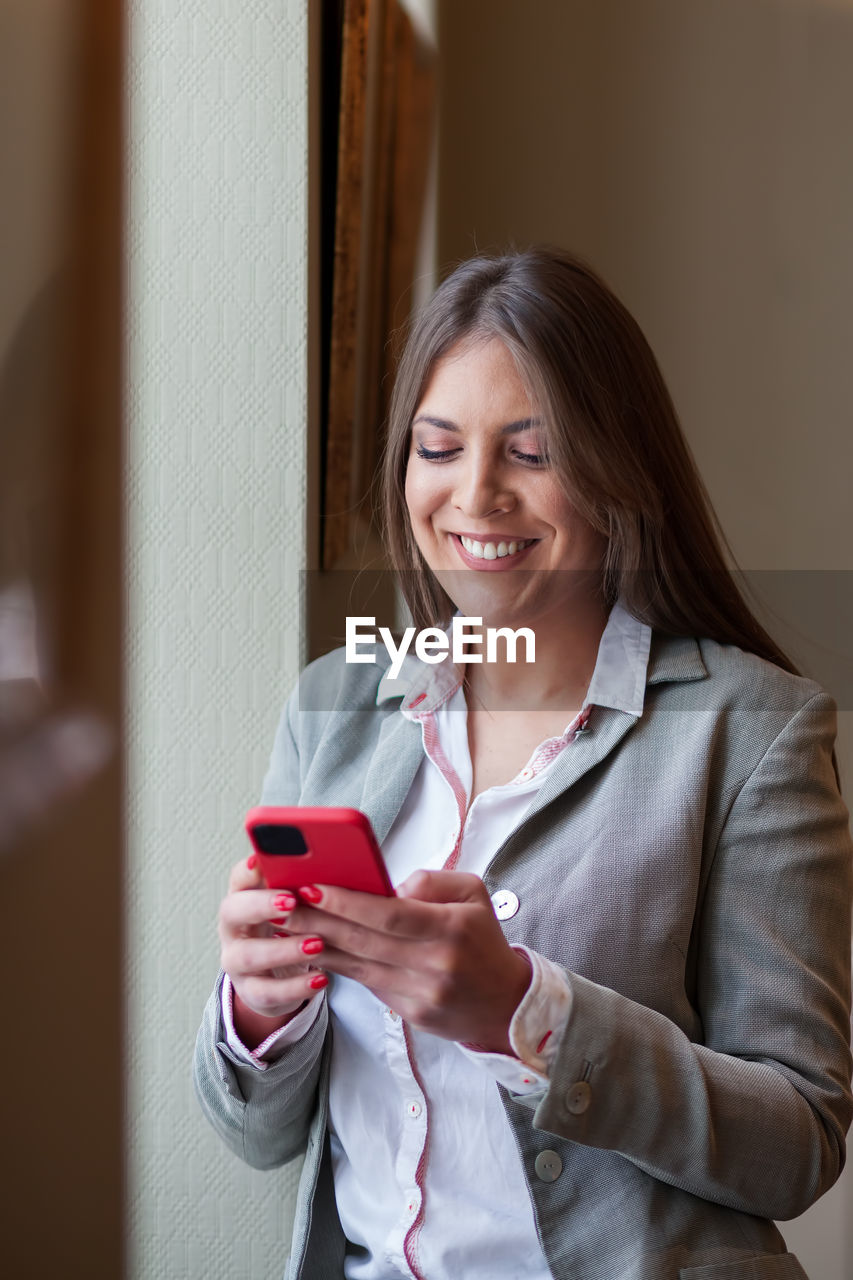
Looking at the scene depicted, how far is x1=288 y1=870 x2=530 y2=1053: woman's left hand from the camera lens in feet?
2.59

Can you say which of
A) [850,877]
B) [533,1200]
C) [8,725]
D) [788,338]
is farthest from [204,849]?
[788,338]

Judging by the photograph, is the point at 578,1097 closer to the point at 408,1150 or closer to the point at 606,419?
the point at 408,1150

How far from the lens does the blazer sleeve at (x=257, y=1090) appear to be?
42.6 inches

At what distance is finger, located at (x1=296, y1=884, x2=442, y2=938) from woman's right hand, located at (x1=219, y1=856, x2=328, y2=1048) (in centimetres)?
3

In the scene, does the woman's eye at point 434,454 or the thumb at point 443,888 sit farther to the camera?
the woman's eye at point 434,454

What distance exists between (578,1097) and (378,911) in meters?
0.23

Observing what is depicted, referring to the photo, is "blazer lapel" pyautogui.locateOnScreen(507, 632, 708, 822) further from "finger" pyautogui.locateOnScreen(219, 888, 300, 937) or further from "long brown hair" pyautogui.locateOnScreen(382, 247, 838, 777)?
"finger" pyautogui.locateOnScreen(219, 888, 300, 937)

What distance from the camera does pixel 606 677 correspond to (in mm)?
1119

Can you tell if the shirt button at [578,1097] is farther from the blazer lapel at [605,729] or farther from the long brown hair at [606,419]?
the long brown hair at [606,419]

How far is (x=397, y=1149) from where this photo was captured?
107 cm

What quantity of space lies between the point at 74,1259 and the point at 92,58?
55.2 inches

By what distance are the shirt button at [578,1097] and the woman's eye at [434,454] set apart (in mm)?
588
